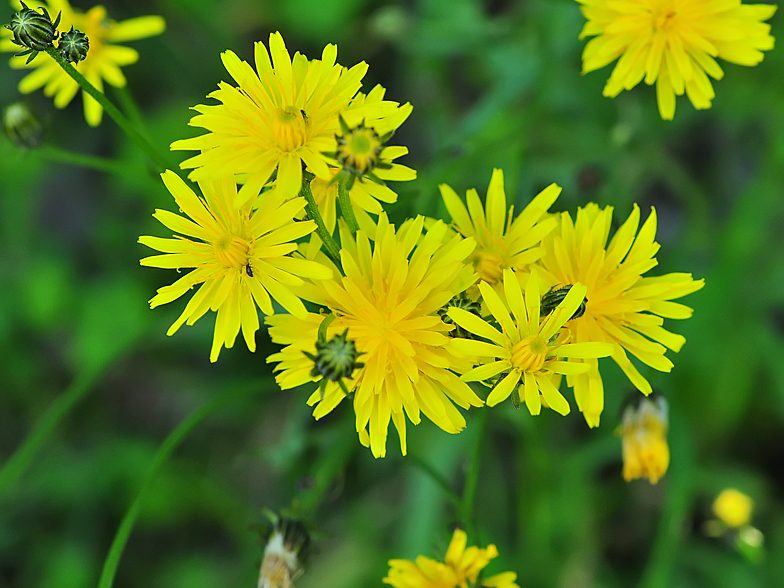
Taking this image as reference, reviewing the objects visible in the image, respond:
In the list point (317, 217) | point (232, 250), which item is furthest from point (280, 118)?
point (232, 250)

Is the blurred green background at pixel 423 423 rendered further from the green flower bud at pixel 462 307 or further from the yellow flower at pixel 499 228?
the green flower bud at pixel 462 307

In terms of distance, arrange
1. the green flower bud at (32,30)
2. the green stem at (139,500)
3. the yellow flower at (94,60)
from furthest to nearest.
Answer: the yellow flower at (94,60), the green stem at (139,500), the green flower bud at (32,30)

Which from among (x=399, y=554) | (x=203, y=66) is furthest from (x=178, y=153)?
(x=399, y=554)

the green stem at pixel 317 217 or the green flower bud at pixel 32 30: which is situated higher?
the green flower bud at pixel 32 30

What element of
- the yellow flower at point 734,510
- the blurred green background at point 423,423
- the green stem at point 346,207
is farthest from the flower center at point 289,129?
the yellow flower at point 734,510

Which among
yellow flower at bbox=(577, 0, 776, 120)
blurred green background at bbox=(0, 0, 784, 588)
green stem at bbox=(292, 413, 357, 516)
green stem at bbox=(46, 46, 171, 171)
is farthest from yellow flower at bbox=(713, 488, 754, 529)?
green stem at bbox=(46, 46, 171, 171)

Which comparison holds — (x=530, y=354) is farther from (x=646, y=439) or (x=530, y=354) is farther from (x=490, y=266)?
(x=646, y=439)

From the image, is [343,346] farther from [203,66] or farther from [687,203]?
[203,66]

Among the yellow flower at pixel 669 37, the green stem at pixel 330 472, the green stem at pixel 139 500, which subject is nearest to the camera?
the green stem at pixel 139 500
